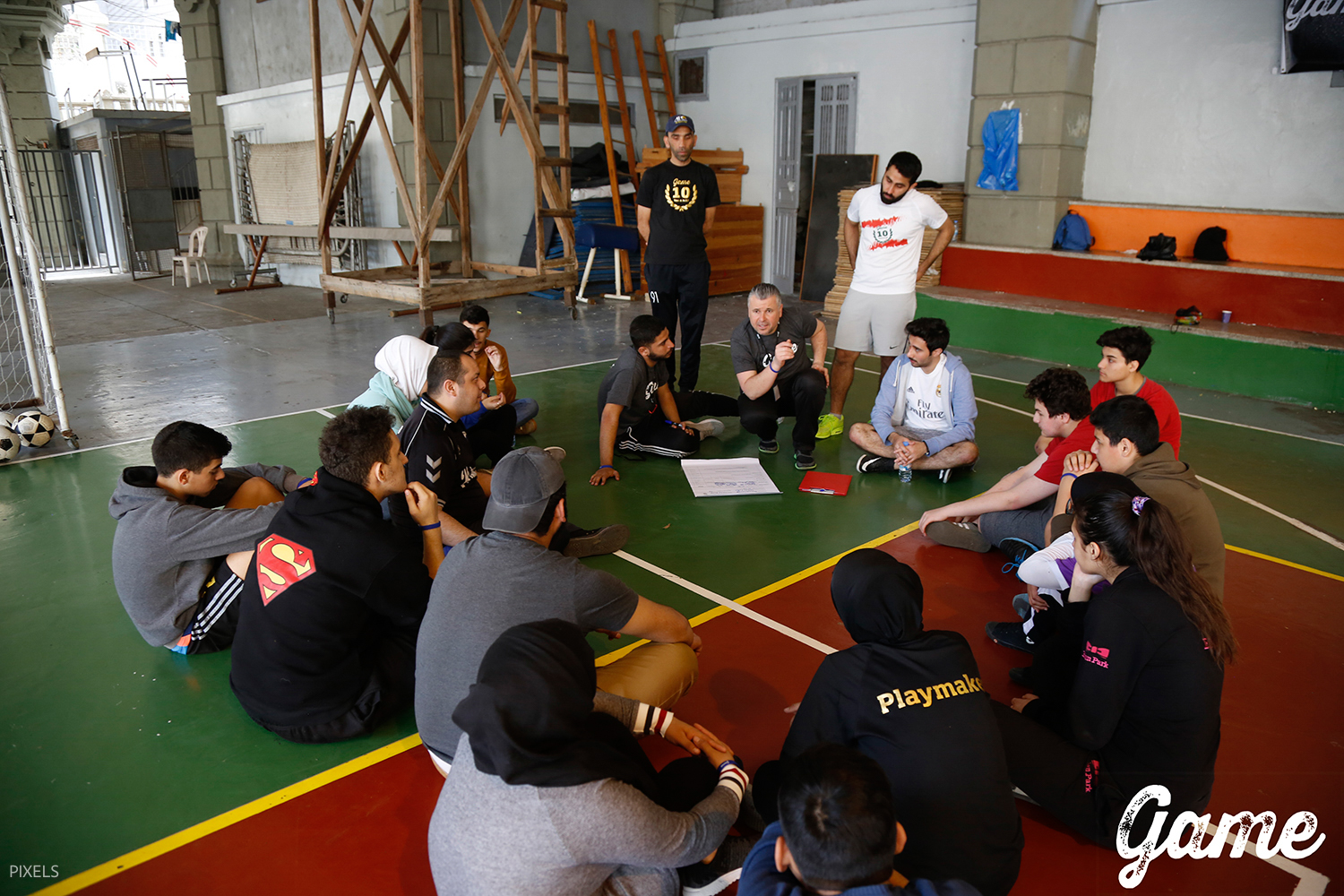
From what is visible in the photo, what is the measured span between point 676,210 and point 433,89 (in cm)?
654

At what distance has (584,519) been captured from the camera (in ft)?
16.8

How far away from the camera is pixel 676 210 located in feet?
24.0

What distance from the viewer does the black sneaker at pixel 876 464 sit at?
587 centimetres

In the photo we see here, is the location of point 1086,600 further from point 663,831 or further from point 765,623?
point 663,831

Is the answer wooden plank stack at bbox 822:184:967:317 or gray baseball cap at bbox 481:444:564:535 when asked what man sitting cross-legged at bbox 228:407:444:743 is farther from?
wooden plank stack at bbox 822:184:967:317

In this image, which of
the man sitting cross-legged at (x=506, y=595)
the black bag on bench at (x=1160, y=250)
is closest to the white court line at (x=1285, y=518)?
the man sitting cross-legged at (x=506, y=595)

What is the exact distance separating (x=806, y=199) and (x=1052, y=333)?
17.0ft

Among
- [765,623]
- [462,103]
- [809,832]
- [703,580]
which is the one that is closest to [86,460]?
[703,580]

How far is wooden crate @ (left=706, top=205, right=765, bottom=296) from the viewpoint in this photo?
13.0 m

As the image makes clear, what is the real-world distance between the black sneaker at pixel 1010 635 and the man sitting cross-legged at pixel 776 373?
2293 millimetres

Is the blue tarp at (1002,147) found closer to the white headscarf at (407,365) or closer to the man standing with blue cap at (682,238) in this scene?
the man standing with blue cap at (682,238)

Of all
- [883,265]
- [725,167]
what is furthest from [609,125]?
[883,265]

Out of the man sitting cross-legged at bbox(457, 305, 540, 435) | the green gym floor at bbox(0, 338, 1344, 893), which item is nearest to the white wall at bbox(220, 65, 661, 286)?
the green gym floor at bbox(0, 338, 1344, 893)

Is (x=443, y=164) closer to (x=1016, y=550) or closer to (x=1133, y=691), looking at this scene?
(x=1016, y=550)
